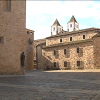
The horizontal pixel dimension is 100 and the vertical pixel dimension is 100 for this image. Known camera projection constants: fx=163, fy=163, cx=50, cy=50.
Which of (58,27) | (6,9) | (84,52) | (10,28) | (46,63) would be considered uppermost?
(58,27)

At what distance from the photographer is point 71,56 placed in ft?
104

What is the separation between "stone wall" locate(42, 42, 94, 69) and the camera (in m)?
29.2

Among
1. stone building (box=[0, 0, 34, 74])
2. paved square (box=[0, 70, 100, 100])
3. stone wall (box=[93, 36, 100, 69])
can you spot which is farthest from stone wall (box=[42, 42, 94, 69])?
paved square (box=[0, 70, 100, 100])

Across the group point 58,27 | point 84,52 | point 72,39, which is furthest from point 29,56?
point 58,27

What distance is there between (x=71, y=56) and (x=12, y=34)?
1849cm

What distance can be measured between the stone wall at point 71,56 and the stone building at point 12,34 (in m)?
16.7

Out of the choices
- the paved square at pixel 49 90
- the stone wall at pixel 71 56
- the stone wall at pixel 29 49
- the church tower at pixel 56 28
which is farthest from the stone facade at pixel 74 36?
the church tower at pixel 56 28

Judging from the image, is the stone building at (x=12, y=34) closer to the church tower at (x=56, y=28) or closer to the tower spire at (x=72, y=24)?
the tower spire at (x=72, y=24)

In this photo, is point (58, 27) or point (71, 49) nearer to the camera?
point (71, 49)

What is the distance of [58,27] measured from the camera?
62.1 meters

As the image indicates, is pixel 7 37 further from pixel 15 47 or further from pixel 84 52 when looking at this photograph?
pixel 84 52

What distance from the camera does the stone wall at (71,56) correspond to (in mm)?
29234

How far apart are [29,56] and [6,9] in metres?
23.5

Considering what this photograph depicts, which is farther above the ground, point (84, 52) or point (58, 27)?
point (58, 27)
